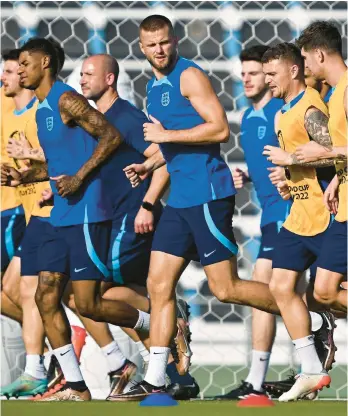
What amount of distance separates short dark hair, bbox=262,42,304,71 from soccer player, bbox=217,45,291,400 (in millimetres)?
681

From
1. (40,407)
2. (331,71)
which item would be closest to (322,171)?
(331,71)

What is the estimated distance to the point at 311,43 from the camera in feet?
25.8

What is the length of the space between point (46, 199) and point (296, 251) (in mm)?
1566

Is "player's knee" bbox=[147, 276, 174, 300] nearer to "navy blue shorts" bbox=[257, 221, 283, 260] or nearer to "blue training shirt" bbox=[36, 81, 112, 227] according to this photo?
"blue training shirt" bbox=[36, 81, 112, 227]

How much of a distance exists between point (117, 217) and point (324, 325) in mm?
1401

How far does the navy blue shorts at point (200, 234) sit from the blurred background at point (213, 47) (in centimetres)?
274

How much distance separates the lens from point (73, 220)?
8477mm

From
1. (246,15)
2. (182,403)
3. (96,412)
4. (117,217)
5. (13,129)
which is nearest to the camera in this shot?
(96,412)

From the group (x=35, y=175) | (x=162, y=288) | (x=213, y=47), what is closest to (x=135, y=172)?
(x=162, y=288)

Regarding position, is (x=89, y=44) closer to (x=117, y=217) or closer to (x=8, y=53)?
(x=8, y=53)

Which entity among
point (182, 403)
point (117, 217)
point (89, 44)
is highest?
point (89, 44)

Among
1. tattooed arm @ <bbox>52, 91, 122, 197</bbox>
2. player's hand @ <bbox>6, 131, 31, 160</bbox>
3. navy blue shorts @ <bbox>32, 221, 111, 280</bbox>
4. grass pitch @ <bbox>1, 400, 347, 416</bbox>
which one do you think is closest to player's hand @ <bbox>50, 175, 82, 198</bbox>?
tattooed arm @ <bbox>52, 91, 122, 197</bbox>

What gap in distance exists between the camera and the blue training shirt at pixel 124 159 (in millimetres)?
9102

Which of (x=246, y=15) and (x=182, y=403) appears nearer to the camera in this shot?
(x=182, y=403)
